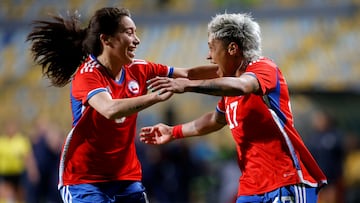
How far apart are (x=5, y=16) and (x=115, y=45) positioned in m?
16.5

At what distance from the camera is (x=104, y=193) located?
22.1 ft

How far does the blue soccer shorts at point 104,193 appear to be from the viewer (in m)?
6.68

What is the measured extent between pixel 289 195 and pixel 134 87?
1445 mm

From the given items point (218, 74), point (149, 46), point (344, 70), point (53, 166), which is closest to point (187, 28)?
point (149, 46)

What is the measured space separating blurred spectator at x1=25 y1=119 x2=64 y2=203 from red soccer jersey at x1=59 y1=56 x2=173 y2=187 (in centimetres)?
869

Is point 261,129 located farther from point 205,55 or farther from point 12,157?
point 205,55

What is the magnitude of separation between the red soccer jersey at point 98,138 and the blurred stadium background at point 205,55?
8.54 meters

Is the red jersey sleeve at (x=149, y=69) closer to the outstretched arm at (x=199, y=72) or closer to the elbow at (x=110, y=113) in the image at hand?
the outstretched arm at (x=199, y=72)

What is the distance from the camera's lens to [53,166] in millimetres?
15656

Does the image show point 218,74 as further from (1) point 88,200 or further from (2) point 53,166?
(2) point 53,166

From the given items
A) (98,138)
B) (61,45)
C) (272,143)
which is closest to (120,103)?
(98,138)

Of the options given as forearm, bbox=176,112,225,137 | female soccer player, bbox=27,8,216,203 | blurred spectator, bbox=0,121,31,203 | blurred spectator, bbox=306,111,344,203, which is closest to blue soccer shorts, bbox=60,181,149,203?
female soccer player, bbox=27,8,216,203

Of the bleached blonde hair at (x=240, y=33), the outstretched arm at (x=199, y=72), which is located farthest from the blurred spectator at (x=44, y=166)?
the bleached blonde hair at (x=240, y=33)

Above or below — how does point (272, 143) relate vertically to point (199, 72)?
below
